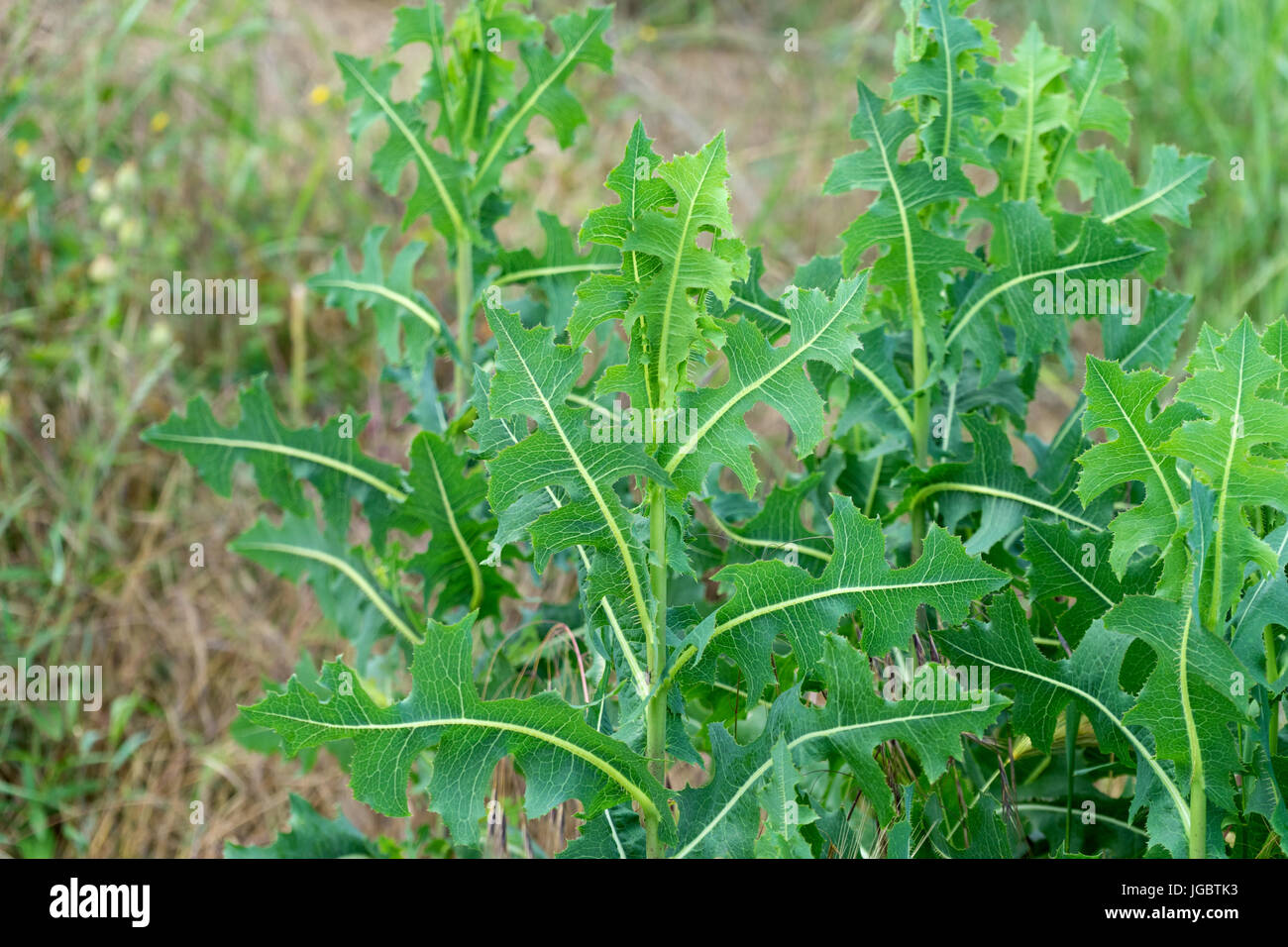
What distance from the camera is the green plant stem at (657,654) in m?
1.27

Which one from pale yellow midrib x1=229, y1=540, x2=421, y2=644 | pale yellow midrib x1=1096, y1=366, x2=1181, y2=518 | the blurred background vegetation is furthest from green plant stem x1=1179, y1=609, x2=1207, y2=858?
the blurred background vegetation

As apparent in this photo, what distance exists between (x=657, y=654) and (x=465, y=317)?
750mm

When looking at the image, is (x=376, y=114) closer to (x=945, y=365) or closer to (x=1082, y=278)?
(x=945, y=365)

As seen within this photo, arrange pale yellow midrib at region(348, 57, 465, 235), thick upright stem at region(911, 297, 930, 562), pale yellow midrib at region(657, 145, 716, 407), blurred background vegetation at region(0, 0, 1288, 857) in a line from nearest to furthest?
pale yellow midrib at region(657, 145, 716, 407)
thick upright stem at region(911, 297, 930, 562)
pale yellow midrib at region(348, 57, 465, 235)
blurred background vegetation at region(0, 0, 1288, 857)

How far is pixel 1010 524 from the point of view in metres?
1.55

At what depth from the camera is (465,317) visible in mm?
1822

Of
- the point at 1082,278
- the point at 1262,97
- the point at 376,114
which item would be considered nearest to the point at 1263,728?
the point at 1082,278

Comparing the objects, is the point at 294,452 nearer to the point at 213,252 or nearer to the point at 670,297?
the point at 670,297

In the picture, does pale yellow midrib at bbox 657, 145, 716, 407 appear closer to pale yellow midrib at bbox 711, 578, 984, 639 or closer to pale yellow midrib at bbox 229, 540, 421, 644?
pale yellow midrib at bbox 711, 578, 984, 639

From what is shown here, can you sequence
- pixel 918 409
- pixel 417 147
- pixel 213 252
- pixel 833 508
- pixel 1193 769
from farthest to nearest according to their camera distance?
pixel 213 252
pixel 417 147
pixel 918 409
pixel 833 508
pixel 1193 769

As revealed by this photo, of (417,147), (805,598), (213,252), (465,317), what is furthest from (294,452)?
(213,252)

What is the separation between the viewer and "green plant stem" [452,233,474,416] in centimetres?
183

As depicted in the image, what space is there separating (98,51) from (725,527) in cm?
310
